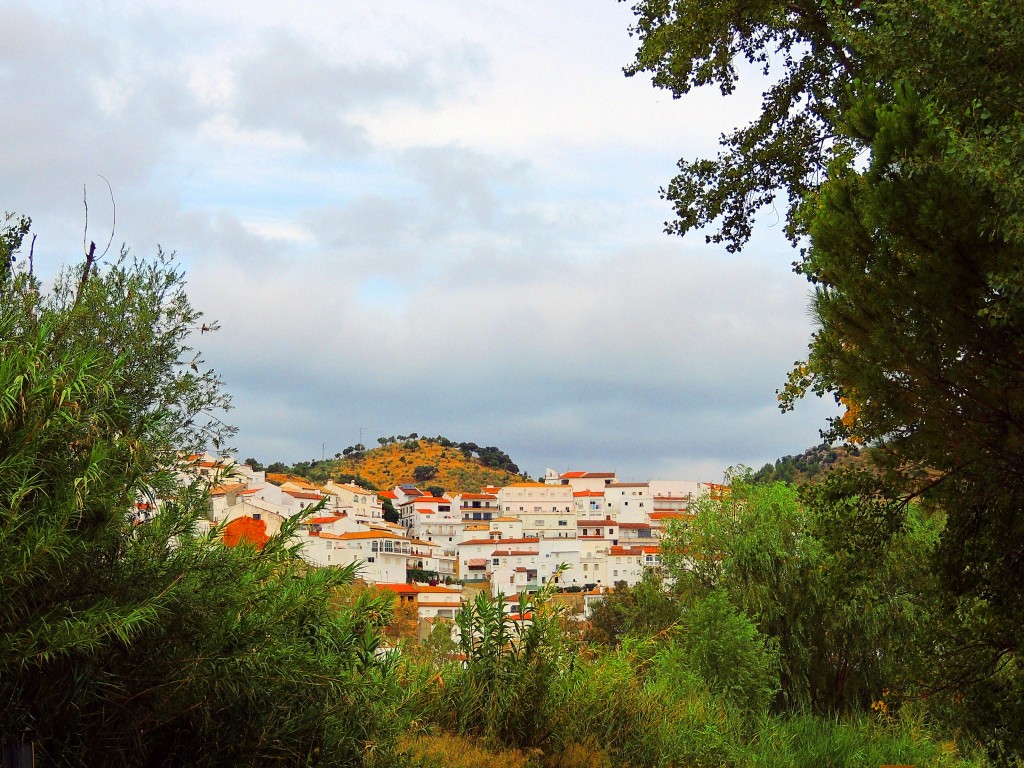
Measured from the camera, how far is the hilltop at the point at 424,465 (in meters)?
131

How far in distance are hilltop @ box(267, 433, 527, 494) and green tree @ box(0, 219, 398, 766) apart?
389 feet

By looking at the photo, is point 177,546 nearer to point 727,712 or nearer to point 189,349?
point 189,349

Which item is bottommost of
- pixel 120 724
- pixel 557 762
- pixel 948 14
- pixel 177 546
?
pixel 557 762

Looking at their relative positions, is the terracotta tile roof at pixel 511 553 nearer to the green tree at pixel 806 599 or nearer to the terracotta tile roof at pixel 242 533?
the green tree at pixel 806 599

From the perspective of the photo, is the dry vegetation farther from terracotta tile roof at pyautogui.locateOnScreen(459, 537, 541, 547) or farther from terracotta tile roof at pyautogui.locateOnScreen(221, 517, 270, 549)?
terracotta tile roof at pyautogui.locateOnScreen(221, 517, 270, 549)

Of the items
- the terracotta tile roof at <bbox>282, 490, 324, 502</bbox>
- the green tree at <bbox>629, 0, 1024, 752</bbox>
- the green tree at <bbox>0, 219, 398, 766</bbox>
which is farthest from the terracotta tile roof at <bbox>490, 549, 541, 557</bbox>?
the green tree at <bbox>0, 219, 398, 766</bbox>

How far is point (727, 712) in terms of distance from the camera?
419 inches

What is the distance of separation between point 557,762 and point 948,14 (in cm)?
571

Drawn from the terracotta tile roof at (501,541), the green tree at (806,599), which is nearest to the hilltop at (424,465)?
the terracotta tile roof at (501,541)

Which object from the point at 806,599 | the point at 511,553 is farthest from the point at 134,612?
the point at 511,553

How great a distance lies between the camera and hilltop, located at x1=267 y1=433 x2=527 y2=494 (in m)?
131

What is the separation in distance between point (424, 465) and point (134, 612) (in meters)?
135

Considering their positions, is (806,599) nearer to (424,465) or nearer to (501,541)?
(501,541)

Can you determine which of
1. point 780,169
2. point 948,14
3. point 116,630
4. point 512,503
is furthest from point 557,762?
point 512,503
